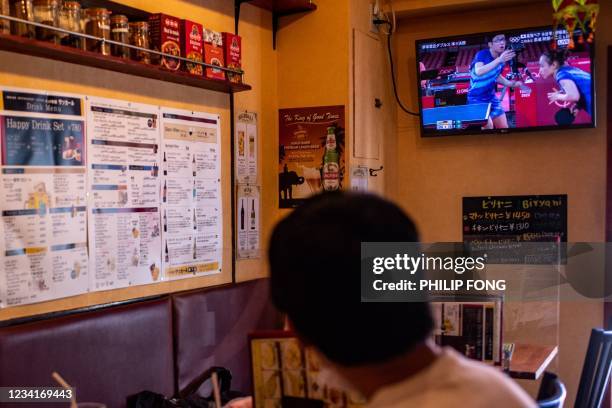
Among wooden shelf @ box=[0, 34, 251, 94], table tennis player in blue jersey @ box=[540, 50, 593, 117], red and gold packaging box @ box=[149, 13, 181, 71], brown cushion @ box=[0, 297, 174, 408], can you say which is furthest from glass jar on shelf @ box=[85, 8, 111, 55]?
table tennis player in blue jersey @ box=[540, 50, 593, 117]

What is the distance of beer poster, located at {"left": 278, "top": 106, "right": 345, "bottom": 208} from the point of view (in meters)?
3.97

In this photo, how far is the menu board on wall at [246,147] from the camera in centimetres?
379

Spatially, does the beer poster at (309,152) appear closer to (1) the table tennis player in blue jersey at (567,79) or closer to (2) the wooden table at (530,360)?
(1) the table tennis player in blue jersey at (567,79)

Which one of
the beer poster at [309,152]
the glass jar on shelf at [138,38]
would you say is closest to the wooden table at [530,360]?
the beer poster at [309,152]

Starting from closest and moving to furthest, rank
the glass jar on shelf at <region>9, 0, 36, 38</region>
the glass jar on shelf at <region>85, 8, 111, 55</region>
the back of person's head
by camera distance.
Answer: the back of person's head < the glass jar on shelf at <region>9, 0, 36, 38</region> < the glass jar on shelf at <region>85, 8, 111, 55</region>

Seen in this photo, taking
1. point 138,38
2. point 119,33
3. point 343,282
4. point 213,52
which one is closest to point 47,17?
point 119,33

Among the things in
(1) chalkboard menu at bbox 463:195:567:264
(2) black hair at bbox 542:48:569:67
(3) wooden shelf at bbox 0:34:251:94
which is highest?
(2) black hair at bbox 542:48:569:67

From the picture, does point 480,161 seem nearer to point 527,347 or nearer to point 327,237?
point 527,347

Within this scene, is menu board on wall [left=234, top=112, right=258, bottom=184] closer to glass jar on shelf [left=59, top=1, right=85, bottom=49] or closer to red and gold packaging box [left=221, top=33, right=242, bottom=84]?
red and gold packaging box [left=221, top=33, right=242, bottom=84]

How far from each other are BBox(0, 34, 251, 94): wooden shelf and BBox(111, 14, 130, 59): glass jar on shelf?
0.05m

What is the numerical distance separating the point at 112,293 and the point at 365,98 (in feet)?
6.49

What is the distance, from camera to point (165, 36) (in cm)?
305

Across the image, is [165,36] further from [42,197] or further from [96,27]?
[42,197]

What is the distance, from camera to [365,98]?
13.6ft
